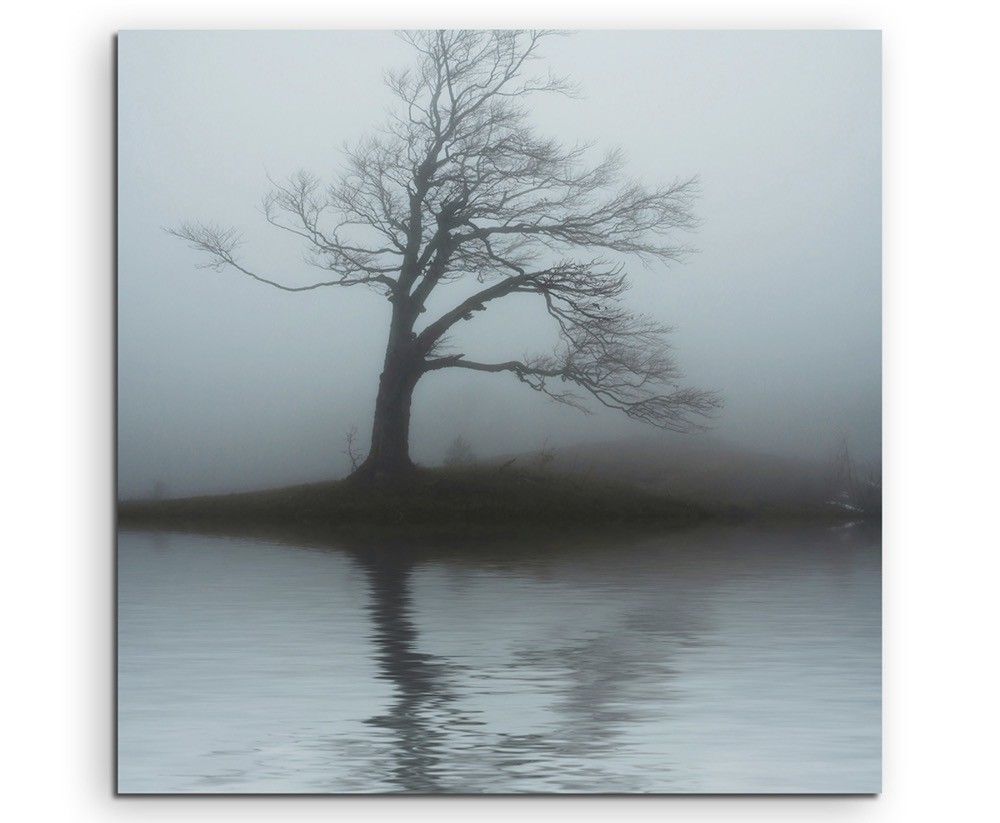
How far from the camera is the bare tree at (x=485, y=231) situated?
518cm

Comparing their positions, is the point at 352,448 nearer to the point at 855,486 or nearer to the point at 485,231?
the point at 485,231

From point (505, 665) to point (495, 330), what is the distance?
3.93 ft

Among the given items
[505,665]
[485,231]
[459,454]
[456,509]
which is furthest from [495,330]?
[505,665]

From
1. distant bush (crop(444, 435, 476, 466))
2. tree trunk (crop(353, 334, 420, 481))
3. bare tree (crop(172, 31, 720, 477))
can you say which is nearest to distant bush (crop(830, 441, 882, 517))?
bare tree (crop(172, 31, 720, 477))

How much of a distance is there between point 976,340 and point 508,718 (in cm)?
212

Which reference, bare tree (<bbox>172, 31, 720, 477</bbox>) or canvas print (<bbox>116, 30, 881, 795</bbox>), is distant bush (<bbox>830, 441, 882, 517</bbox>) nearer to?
canvas print (<bbox>116, 30, 881, 795</bbox>)

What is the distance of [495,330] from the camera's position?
522 cm

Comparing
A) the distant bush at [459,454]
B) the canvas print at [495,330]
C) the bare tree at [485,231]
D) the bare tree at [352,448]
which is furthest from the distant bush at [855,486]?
the bare tree at [352,448]

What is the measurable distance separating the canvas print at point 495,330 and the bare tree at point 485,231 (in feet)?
0.03

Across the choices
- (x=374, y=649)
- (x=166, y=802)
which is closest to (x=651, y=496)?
(x=374, y=649)

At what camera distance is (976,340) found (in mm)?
5129

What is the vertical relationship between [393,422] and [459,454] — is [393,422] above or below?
above

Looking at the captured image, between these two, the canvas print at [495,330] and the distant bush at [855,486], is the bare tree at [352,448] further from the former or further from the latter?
the distant bush at [855,486]

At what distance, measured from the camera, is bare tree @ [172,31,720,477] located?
17.0 feet
